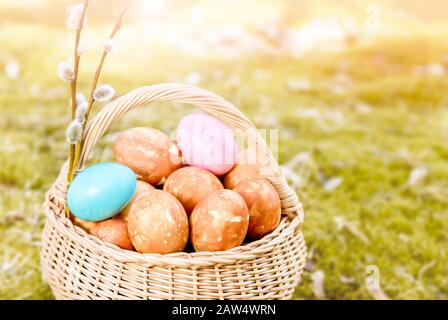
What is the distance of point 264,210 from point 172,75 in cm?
279

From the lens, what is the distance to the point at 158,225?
1.34 metres

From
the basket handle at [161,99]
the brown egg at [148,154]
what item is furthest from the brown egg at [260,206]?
the brown egg at [148,154]

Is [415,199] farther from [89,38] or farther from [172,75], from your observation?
[89,38]

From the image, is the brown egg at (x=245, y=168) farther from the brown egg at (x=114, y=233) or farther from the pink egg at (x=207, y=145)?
the brown egg at (x=114, y=233)

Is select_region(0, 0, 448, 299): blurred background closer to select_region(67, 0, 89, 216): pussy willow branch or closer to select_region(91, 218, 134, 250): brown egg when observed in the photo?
select_region(67, 0, 89, 216): pussy willow branch

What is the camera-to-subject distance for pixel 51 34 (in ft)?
15.5

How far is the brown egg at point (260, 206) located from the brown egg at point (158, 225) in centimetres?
20

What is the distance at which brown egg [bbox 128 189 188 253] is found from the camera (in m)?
1.34

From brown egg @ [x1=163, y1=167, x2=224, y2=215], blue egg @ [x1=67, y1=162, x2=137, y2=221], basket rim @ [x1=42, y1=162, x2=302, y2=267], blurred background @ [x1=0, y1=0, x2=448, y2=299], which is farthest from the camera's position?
blurred background @ [x1=0, y1=0, x2=448, y2=299]

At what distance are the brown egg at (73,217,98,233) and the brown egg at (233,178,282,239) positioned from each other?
42cm

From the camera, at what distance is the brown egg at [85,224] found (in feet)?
4.82

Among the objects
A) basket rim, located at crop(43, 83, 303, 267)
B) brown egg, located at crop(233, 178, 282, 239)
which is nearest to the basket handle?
basket rim, located at crop(43, 83, 303, 267)
